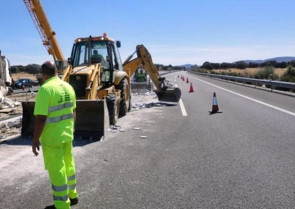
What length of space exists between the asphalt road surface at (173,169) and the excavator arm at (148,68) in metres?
6.14

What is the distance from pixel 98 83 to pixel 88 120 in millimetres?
2146

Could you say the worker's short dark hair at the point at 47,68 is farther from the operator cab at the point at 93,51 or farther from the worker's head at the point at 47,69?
the operator cab at the point at 93,51

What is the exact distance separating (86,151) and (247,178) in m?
3.52

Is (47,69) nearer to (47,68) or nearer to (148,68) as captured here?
(47,68)

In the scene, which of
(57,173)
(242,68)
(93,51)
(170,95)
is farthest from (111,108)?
(242,68)

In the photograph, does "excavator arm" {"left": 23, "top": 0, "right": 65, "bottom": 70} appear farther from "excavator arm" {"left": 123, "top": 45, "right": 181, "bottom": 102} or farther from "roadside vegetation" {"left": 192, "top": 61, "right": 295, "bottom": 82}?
"roadside vegetation" {"left": 192, "top": 61, "right": 295, "bottom": 82}

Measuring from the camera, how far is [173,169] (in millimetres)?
5902

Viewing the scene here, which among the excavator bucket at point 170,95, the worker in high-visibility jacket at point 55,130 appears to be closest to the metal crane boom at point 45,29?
the excavator bucket at point 170,95

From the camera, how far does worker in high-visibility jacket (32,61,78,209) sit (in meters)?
4.19

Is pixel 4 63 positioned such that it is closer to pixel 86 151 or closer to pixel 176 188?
pixel 86 151

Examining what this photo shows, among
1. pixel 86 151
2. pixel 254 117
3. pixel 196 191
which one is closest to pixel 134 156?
pixel 86 151

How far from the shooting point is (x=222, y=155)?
22.0ft

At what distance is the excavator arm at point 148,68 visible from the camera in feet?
51.5

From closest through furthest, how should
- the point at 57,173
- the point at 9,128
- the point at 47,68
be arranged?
the point at 57,173 < the point at 47,68 < the point at 9,128
